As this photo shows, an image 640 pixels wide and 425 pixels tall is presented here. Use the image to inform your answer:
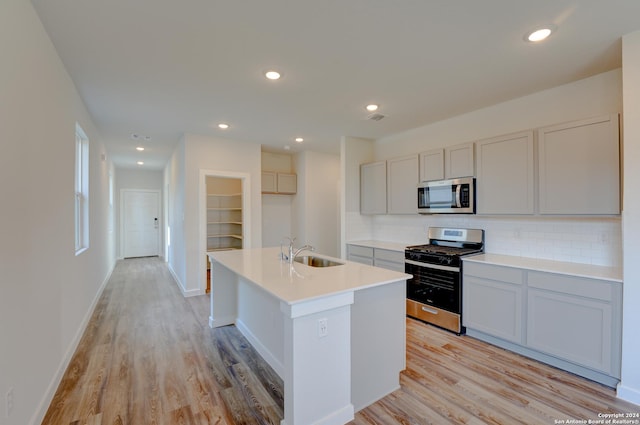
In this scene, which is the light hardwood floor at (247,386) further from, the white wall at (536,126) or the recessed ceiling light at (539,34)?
the recessed ceiling light at (539,34)

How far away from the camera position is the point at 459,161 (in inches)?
137

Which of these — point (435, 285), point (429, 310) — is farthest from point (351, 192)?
point (429, 310)


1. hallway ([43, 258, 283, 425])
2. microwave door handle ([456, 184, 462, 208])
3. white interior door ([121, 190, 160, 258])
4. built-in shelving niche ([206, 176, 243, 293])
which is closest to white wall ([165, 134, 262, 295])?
hallway ([43, 258, 283, 425])

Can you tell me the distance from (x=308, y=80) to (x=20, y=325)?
8.96 ft

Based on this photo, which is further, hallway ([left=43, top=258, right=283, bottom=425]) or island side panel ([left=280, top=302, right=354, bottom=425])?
hallway ([left=43, top=258, right=283, bottom=425])

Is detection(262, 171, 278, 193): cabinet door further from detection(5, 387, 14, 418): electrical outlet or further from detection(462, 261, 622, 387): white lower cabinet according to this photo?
detection(5, 387, 14, 418): electrical outlet

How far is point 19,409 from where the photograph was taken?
1.60m

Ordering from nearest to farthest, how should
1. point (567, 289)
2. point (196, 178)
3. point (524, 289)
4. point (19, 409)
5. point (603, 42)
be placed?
point (19, 409), point (603, 42), point (567, 289), point (524, 289), point (196, 178)

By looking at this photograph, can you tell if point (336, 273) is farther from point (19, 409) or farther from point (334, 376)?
point (19, 409)

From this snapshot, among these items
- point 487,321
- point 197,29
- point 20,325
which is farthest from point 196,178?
point 487,321

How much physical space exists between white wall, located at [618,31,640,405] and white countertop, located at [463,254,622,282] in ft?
0.51

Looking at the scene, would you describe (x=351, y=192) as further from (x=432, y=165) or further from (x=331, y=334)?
(x=331, y=334)

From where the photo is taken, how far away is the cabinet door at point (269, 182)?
593cm

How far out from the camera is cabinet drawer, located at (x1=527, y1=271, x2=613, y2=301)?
2229 millimetres
